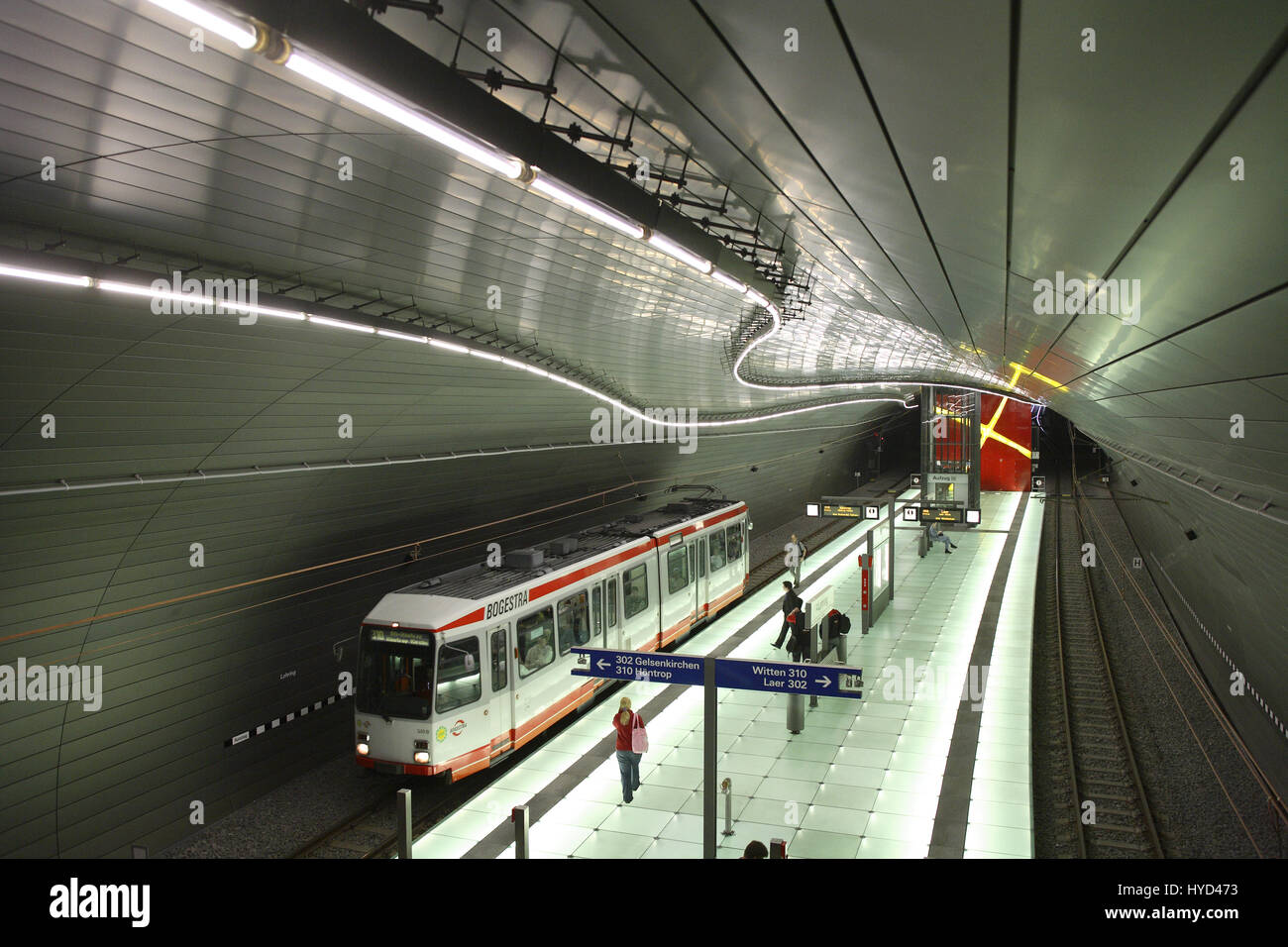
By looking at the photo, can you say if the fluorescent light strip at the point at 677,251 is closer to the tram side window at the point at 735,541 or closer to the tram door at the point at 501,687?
the tram door at the point at 501,687

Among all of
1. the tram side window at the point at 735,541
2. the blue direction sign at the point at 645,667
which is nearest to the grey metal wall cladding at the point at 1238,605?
the blue direction sign at the point at 645,667

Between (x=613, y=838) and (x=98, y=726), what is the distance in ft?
17.6

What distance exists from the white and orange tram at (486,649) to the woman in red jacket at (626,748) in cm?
191

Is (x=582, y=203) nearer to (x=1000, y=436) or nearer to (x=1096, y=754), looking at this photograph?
(x=1096, y=754)

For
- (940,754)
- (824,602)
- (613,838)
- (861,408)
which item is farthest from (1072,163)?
(861,408)

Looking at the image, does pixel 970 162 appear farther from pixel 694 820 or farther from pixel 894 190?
pixel 694 820

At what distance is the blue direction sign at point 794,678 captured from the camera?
25.7 ft
